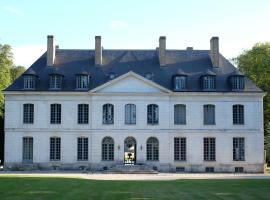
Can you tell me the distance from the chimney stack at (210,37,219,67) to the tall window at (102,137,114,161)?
34.4ft

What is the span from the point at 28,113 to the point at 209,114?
14090 mm

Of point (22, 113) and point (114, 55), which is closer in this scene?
point (22, 113)

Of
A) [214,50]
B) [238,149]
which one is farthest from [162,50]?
[238,149]

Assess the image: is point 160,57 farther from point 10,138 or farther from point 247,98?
point 10,138

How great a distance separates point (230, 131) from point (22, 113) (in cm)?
1620

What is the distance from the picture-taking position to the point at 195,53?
4250cm

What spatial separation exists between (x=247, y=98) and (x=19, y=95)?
58.1 ft

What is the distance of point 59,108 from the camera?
129ft

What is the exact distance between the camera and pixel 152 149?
1537 inches

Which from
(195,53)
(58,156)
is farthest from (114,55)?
(58,156)

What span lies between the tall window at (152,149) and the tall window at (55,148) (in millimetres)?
6846

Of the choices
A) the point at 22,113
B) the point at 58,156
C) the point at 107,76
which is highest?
the point at 107,76

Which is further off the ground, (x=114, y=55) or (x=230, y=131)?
(x=114, y=55)

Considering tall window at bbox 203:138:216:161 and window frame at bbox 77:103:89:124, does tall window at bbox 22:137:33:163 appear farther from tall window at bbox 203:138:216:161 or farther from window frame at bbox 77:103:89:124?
tall window at bbox 203:138:216:161
